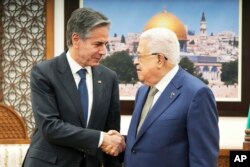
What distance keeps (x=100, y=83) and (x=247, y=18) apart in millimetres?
3173

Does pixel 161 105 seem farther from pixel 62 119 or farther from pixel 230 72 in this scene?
pixel 230 72

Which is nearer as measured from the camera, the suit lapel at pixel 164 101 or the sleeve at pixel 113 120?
the suit lapel at pixel 164 101

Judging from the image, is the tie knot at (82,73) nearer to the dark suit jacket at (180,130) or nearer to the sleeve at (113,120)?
the sleeve at (113,120)

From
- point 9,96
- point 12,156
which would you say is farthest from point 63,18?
point 12,156

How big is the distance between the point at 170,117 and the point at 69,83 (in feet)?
1.92

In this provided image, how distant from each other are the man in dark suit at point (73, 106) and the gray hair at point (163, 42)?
326mm

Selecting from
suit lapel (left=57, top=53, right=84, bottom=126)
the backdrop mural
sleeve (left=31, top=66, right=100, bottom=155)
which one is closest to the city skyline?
the backdrop mural

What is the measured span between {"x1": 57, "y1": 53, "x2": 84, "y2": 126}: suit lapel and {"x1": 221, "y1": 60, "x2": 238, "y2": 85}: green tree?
317 cm

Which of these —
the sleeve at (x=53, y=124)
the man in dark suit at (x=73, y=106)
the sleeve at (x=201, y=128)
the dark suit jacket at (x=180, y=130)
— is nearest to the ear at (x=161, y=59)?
the dark suit jacket at (x=180, y=130)

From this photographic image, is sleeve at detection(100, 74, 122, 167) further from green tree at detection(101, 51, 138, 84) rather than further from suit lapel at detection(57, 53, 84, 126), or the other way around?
green tree at detection(101, 51, 138, 84)

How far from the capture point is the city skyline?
5.38 metres

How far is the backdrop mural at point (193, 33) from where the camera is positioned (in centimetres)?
538

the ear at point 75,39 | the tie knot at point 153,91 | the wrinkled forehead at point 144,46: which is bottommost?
the tie knot at point 153,91

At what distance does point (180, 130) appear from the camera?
218 cm
